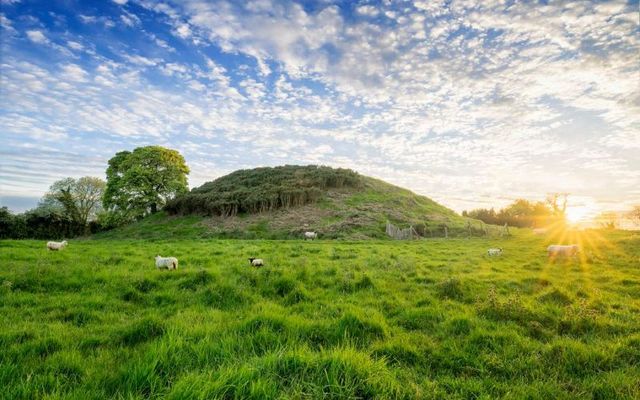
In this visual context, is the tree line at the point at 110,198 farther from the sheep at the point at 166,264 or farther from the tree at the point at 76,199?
the sheep at the point at 166,264

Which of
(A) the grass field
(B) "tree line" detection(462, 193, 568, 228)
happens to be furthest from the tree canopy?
(A) the grass field

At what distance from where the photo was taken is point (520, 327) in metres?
6.78

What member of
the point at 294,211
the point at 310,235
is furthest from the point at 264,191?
the point at 310,235

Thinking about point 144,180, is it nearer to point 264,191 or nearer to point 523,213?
point 264,191

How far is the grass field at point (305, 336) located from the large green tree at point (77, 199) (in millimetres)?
52488

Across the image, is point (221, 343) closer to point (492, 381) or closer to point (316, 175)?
point (492, 381)

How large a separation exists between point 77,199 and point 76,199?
0.16 m

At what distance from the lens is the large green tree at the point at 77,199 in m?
52.2

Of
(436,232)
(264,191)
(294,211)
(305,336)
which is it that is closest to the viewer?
(305,336)

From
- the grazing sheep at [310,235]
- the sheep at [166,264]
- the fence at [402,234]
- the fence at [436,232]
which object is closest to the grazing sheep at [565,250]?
the fence at [436,232]

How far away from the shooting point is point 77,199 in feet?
180

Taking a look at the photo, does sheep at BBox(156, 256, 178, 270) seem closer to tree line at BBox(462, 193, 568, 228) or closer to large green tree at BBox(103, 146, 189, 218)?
large green tree at BBox(103, 146, 189, 218)

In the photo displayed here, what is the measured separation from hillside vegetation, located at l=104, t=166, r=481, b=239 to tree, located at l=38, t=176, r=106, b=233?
16792 millimetres

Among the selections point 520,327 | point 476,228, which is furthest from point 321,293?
point 476,228
